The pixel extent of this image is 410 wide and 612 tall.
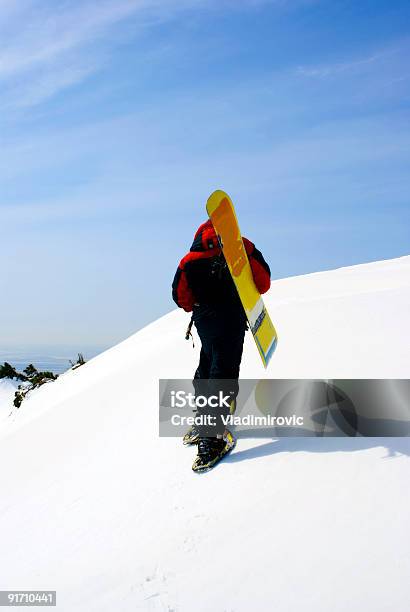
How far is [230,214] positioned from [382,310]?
3.25 metres

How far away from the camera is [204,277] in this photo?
4324 millimetres

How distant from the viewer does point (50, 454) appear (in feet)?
17.7

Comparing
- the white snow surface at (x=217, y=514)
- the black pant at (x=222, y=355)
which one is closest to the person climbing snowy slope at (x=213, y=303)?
the black pant at (x=222, y=355)

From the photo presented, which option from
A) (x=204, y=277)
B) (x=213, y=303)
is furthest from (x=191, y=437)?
(x=204, y=277)

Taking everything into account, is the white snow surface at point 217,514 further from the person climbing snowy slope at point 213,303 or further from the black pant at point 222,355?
the person climbing snowy slope at point 213,303

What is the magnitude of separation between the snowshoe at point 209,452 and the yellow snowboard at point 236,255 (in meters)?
0.94

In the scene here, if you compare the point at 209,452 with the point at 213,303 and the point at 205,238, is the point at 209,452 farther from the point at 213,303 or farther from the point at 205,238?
the point at 205,238

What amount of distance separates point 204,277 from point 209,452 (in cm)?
141

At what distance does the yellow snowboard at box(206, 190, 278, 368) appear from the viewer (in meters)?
4.26

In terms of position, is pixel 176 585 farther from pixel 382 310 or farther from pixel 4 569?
pixel 382 310

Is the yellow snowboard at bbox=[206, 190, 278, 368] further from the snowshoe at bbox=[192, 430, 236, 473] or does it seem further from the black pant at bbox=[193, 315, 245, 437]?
the snowshoe at bbox=[192, 430, 236, 473]

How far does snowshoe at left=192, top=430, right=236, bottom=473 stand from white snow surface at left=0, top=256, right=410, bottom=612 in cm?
7

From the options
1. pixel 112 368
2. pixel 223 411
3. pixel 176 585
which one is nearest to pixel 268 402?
pixel 223 411

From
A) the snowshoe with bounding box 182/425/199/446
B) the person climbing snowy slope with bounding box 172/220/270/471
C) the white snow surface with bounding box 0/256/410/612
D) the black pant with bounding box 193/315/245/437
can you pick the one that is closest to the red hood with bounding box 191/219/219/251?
the person climbing snowy slope with bounding box 172/220/270/471
